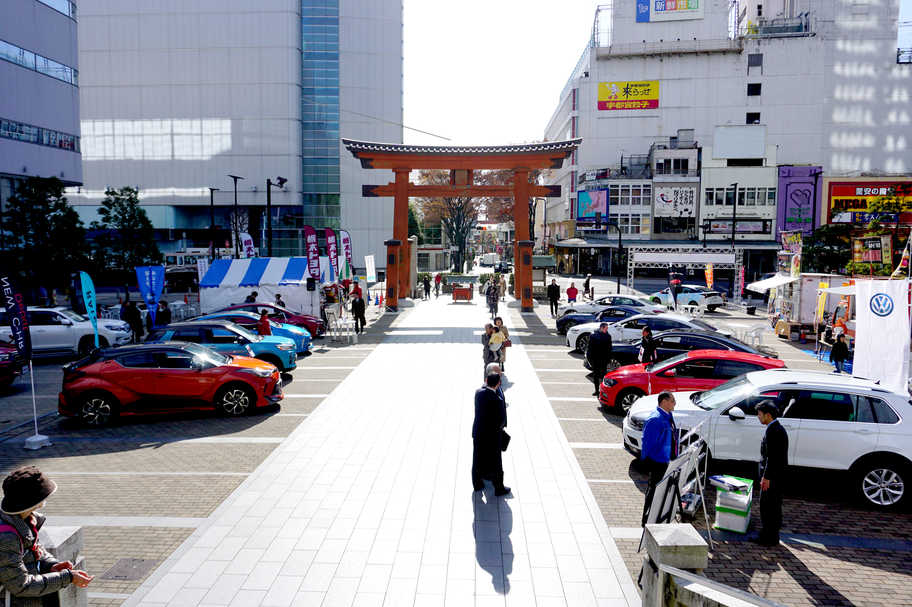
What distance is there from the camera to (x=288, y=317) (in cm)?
2222

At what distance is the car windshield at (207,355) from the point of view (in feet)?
39.9

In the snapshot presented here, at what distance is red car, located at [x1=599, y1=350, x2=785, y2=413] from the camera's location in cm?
1134

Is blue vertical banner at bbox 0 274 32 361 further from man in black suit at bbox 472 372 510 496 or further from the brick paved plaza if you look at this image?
man in black suit at bbox 472 372 510 496

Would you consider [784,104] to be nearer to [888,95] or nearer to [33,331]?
[888,95]

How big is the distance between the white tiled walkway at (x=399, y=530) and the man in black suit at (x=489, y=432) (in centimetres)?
30

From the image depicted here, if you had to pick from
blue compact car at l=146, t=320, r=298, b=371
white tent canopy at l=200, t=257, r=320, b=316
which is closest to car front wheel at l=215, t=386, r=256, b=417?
blue compact car at l=146, t=320, r=298, b=371

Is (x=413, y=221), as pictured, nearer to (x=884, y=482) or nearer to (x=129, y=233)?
(x=129, y=233)

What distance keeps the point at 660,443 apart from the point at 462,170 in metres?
25.5

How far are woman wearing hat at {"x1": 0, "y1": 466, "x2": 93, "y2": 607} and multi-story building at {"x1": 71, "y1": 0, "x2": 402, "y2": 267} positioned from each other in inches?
2333

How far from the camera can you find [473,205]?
6356 centimetres

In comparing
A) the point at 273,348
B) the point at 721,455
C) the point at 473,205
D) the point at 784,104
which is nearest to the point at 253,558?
the point at 721,455

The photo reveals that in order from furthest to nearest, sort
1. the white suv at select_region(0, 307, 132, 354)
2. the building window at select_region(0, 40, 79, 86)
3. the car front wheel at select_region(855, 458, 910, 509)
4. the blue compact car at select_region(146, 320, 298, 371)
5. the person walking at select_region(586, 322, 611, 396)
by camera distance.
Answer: the building window at select_region(0, 40, 79, 86)
the white suv at select_region(0, 307, 132, 354)
the blue compact car at select_region(146, 320, 298, 371)
the person walking at select_region(586, 322, 611, 396)
the car front wheel at select_region(855, 458, 910, 509)

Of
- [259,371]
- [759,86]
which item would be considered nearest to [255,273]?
[259,371]

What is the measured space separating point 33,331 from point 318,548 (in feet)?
54.9
